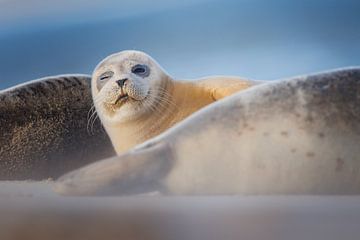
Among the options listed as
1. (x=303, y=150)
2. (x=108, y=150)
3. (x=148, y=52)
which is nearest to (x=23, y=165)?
(x=108, y=150)

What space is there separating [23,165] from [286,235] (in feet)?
3.05

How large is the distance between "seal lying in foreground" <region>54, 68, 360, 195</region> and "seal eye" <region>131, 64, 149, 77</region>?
275 mm

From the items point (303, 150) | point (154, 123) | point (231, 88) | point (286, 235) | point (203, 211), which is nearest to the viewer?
point (286, 235)

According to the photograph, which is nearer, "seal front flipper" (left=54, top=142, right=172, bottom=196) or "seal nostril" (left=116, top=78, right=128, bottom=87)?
"seal front flipper" (left=54, top=142, right=172, bottom=196)

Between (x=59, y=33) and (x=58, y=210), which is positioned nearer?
(x=58, y=210)

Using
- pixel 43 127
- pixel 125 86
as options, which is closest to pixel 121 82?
pixel 125 86

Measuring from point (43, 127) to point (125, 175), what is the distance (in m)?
0.52

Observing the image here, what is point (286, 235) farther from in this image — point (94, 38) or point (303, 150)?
point (94, 38)

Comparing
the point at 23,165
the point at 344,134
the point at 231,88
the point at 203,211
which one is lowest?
the point at 203,211

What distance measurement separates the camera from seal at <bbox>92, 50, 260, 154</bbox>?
1396 mm

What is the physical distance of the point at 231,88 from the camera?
4.32ft

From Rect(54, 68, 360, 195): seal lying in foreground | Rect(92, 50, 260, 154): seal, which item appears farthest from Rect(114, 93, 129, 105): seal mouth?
Rect(54, 68, 360, 195): seal lying in foreground

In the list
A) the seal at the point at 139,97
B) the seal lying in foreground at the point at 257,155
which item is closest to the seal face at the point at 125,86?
the seal at the point at 139,97

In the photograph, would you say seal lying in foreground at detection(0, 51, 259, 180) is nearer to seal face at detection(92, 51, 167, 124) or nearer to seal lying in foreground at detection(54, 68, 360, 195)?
seal face at detection(92, 51, 167, 124)
